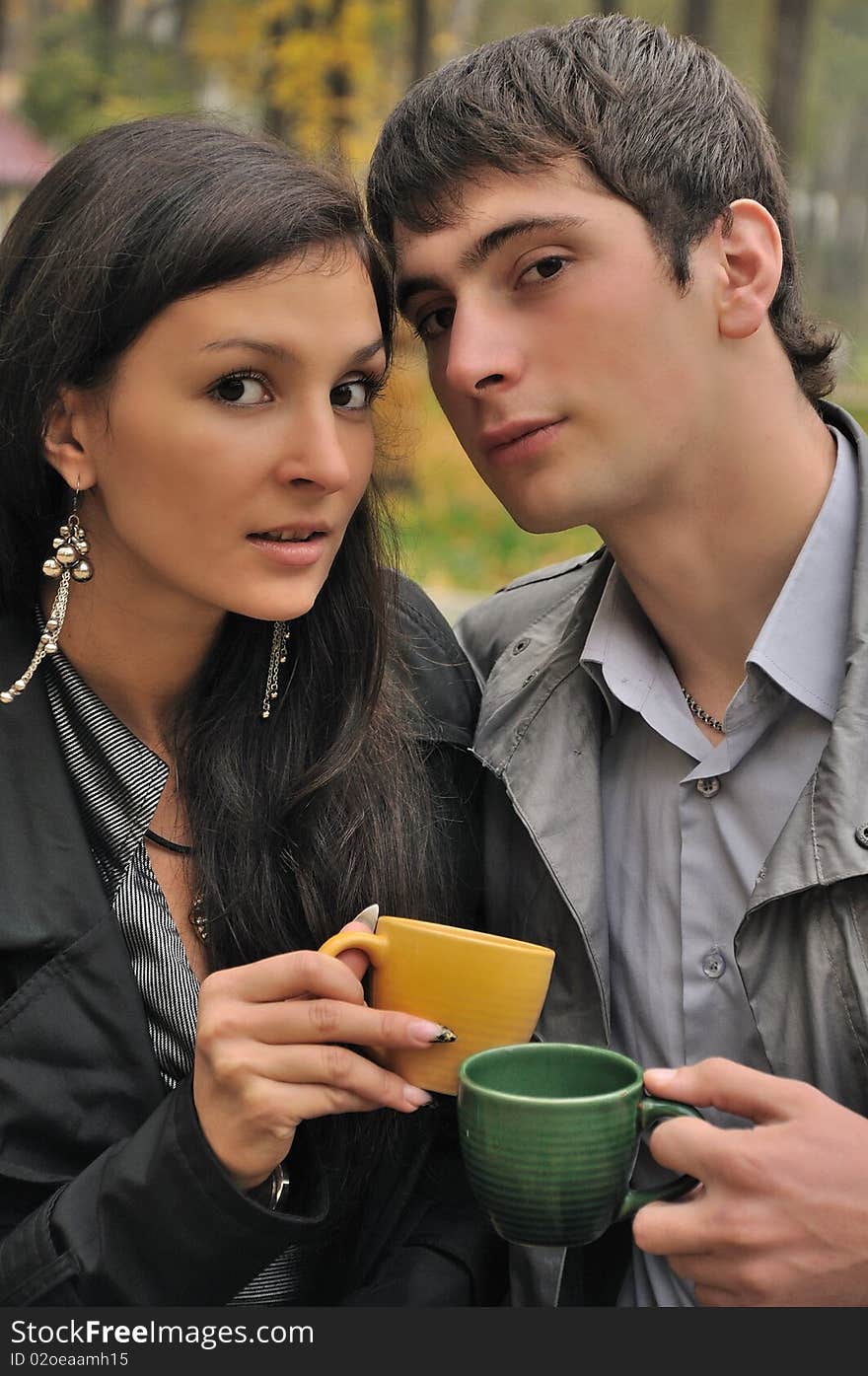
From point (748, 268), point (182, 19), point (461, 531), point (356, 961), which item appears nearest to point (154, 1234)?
point (356, 961)

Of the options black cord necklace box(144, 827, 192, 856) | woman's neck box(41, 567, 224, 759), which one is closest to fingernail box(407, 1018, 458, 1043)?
black cord necklace box(144, 827, 192, 856)

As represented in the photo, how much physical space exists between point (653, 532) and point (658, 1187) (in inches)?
42.1

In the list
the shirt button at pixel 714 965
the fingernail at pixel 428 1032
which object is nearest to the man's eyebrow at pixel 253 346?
the fingernail at pixel 428 1032

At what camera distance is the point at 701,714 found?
228 cm

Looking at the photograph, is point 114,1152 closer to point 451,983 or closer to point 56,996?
point 56,996

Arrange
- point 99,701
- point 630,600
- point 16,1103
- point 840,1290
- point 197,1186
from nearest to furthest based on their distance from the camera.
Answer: point 840,1290 → point 197,1186 → point 16,1103 → point 99,701 → point 630,600

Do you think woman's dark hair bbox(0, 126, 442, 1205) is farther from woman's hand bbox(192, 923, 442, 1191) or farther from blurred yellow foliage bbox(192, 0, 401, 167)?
blurred yellow foliage bbox(192, 0, 401, 167)

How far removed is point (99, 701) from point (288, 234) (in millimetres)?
749

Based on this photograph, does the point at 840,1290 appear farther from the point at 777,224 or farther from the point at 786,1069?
the point at 777,224

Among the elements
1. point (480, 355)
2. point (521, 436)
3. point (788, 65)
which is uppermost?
point (788, 65)

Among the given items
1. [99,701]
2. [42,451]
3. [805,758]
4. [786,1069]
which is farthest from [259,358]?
[786,1069]

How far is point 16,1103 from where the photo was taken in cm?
190

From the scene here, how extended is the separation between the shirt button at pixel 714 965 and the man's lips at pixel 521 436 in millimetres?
788

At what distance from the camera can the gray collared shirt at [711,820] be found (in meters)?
2.09
